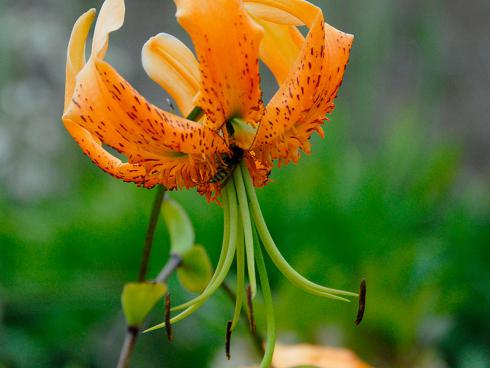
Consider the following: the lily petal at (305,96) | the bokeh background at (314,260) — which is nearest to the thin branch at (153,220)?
the lily petal at (305,96)

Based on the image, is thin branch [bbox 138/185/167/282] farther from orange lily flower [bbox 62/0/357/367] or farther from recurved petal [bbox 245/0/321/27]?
recurved petal [bbox 245/0/321/27]

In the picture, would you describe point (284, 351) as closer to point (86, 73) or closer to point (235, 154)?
point (235, 154)

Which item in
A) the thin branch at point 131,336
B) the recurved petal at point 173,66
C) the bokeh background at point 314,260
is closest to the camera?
the recurved petal at point 173,66

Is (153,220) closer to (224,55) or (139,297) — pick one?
(139,297)

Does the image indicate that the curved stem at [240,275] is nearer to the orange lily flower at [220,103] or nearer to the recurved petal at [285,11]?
the orange lily flower at [220,103]

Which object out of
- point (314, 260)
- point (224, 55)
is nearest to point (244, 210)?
point (224, 55)

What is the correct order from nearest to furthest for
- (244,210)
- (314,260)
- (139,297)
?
(244,210) → (139,297) → (314,260)

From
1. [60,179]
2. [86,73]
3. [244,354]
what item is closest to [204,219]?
[244,354]
